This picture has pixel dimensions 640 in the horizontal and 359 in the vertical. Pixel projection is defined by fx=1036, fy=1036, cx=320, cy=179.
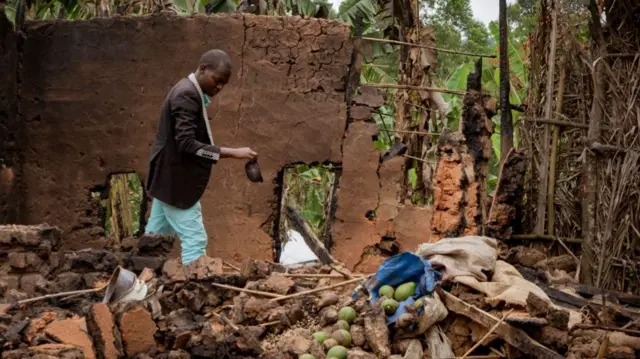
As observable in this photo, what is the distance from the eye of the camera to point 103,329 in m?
5.67

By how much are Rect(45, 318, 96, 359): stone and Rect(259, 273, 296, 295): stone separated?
1.23 meters

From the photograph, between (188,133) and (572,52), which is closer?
(188,133)

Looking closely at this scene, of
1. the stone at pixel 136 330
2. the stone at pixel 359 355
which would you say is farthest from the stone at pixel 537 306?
the stone at pixel 136 330

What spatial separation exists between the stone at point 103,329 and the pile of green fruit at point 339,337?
1038 mm

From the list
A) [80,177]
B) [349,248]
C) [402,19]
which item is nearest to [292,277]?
[349,248]

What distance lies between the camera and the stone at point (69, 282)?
6418 mm

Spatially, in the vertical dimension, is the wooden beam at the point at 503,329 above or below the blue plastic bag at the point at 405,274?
below

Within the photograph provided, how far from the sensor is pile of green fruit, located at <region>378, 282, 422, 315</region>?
6004 millimetres

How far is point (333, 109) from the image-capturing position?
1001 cm

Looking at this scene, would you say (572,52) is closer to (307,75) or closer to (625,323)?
(307,75)

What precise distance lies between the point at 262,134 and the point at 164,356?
15.4 feet

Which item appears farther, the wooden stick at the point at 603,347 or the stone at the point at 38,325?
the stone at the point at 38,325

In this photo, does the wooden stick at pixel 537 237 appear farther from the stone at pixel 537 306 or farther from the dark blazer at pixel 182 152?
the stone at pixel 537 306

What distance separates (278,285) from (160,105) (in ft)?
14.1
